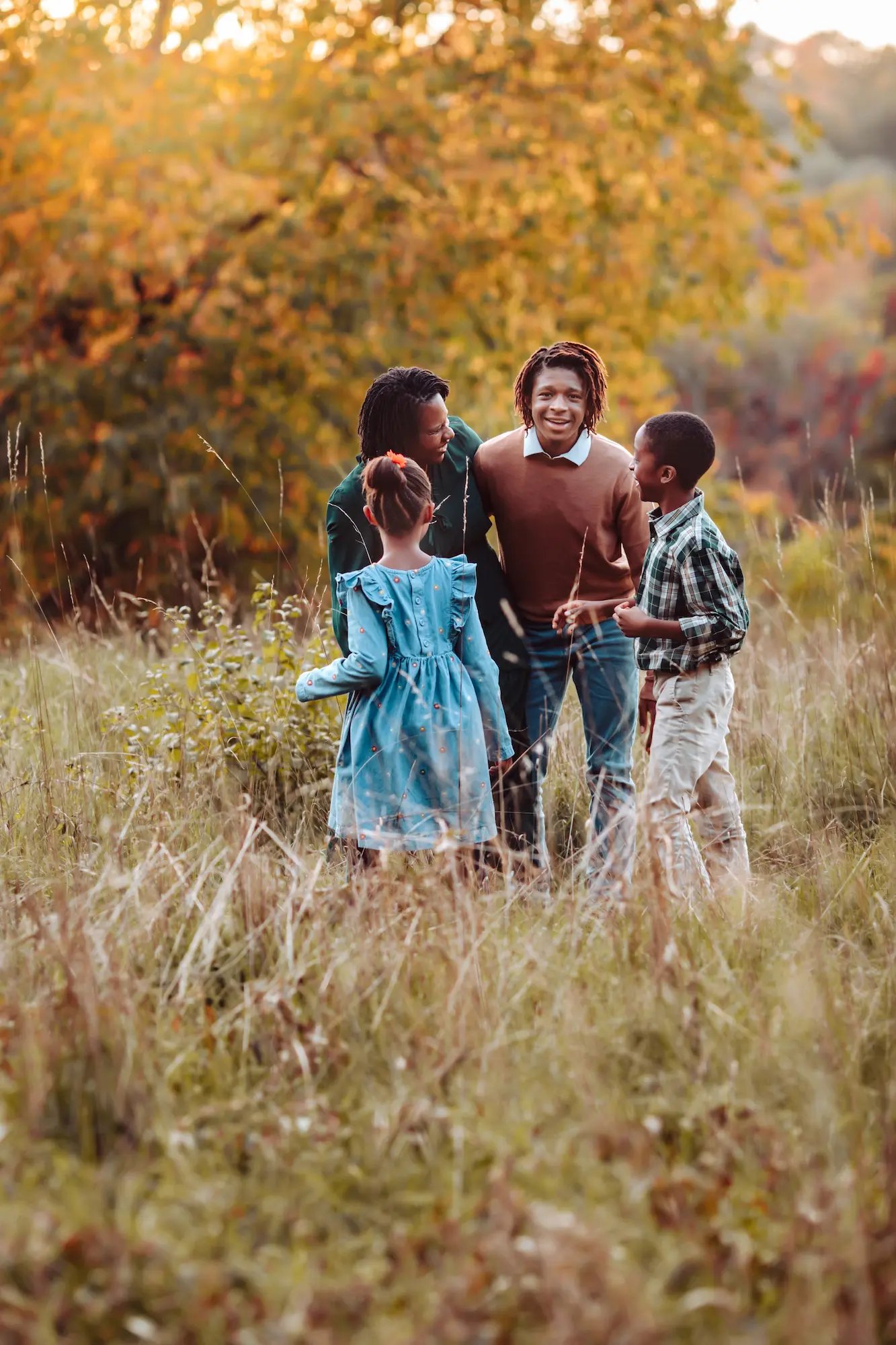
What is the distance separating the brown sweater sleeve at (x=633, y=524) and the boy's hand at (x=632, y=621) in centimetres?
26

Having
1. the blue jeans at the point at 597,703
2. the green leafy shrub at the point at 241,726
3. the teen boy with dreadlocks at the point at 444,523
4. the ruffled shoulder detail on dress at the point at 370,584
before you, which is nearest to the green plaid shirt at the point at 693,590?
the blue jeans at the point at 597,703

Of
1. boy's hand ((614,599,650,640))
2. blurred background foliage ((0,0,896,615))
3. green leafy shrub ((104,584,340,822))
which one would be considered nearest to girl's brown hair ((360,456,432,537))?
boy's hand ((614,599,650,640))

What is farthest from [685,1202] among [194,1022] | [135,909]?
[135,909]

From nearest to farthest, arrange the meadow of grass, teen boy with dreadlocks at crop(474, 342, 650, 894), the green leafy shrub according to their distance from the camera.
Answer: the meadow of grass, teen boy with dreadlocks at crop(474, 342, 650, 894), the green leafy shrub

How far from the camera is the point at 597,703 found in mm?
3674

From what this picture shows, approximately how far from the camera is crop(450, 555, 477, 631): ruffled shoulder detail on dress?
3.14m

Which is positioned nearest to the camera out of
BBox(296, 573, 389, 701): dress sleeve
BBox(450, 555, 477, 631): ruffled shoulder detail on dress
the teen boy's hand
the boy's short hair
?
BBox(296, 573, 389, 701): dress sleeve

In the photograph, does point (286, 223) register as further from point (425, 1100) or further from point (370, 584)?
point (425, 1100)

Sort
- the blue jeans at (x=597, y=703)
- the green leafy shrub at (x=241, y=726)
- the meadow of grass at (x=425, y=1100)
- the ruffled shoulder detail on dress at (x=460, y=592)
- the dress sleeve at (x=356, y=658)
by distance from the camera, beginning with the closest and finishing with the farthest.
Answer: the meadow of grass at (x=425, y=1100), the dress sleeve at (x=356, y=658), the ruffled shoulder detail on dress at (x=460, y=592), the blue jeans at (x=597, y=703), the green leafy shrub at (x=241, y=726)

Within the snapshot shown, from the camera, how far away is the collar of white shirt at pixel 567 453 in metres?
3.49

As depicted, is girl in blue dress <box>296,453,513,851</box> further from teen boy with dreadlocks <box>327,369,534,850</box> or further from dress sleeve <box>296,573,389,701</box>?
teen boy with dreadlocks <box>327,369,534,850</box>

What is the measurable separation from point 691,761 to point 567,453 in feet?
3.14

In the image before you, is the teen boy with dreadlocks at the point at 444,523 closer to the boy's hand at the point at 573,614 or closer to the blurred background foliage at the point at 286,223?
the boy's hand at the point at 573,614

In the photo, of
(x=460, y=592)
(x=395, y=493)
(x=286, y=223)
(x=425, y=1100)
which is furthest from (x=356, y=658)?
(x=286, y=223)
